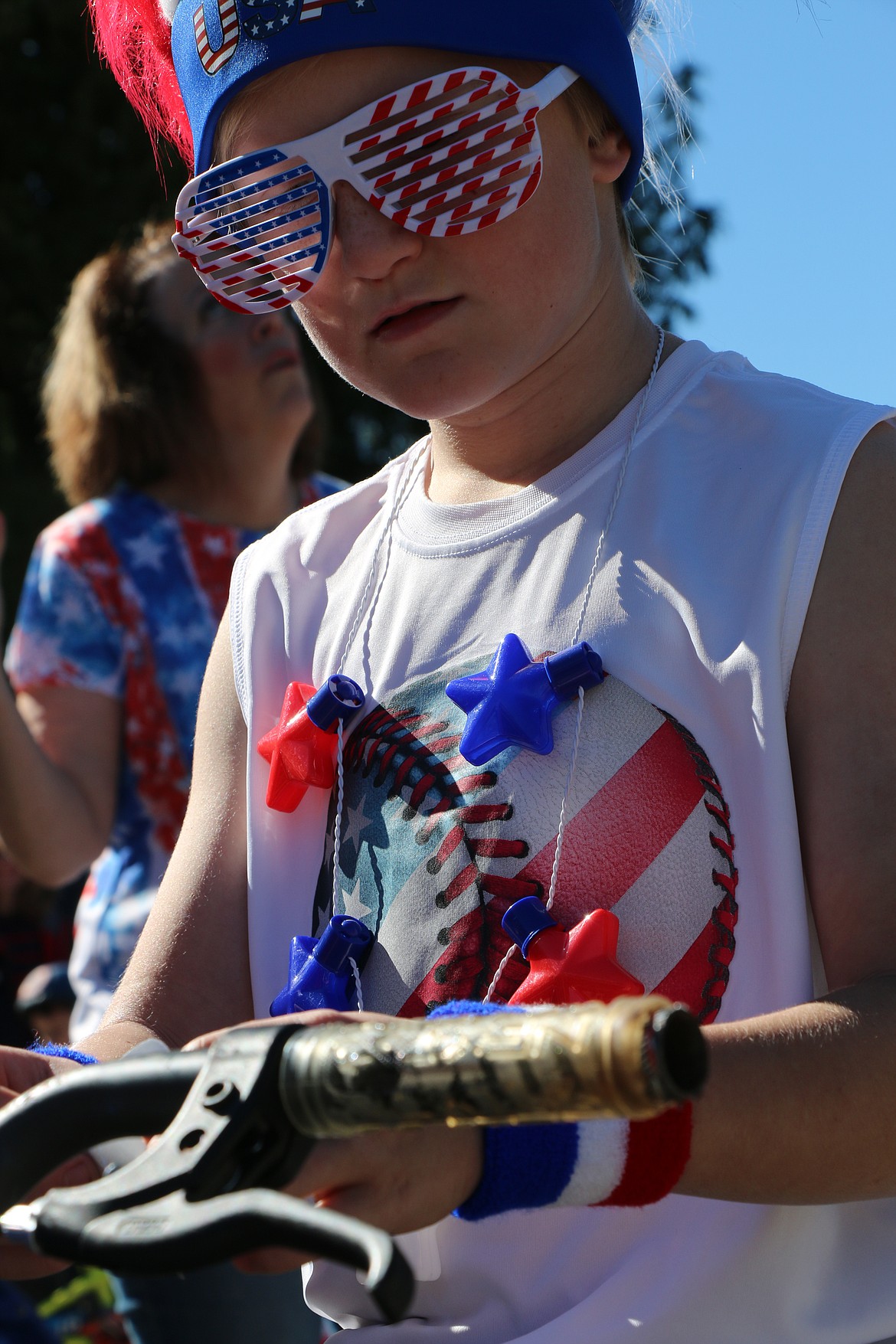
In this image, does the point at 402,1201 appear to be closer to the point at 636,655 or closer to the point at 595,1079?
the point at 595,1079

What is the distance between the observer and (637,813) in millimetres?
1440

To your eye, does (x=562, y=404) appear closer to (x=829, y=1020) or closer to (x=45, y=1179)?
(x=829, y=1020)

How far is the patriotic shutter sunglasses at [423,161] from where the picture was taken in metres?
1.46

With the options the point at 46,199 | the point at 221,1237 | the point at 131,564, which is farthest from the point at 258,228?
the point at 46,199

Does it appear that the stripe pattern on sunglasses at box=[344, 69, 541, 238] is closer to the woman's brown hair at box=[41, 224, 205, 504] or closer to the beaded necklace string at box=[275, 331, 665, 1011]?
the beaded necklace string at box=[275, 331, 665, 1011]

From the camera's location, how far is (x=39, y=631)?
3221mm

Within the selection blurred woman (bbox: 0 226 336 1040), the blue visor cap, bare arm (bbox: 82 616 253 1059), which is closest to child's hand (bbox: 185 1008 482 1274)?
bare arm (bbox: 82 616 253 1059)

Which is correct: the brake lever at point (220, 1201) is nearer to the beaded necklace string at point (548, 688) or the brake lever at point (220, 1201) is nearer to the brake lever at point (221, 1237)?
the brake lever at point (221, 1237)

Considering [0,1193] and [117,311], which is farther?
[117,311]

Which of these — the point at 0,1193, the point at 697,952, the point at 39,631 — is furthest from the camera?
the point at 39,631

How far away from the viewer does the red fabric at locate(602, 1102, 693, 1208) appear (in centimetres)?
108

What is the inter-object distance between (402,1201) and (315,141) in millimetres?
1026

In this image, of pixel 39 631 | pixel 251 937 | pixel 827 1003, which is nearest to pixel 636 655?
pixel 827 1003

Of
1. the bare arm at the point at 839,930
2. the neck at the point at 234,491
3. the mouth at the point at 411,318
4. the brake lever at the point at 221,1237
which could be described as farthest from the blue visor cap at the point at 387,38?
the neck at the point at 234,491
